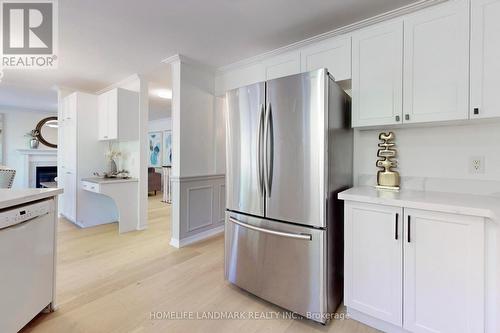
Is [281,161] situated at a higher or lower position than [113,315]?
higher

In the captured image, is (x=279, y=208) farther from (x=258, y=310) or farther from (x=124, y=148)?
(x=124, y=148)

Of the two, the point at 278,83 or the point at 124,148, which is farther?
the point at 124,148

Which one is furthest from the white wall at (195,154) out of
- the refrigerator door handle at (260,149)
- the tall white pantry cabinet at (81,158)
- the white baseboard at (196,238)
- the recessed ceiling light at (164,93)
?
the tall white pantry cabinet at (81,158)

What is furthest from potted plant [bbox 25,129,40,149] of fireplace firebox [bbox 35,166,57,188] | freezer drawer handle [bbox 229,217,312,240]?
freezer drawer handle [bbox 229,217,312,240]

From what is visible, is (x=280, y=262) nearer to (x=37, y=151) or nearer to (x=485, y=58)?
(x=485, y=58)

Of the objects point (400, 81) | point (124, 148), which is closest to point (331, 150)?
point (400, 81)

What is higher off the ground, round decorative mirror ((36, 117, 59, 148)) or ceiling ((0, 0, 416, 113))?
ceiling ((0, 0, 416, 113))

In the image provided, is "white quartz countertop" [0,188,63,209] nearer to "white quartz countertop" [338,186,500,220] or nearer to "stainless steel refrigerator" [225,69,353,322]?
"stainless steel refrigerator" [225,69,353,322]

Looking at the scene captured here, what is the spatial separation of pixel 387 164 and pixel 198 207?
2328 millimetres

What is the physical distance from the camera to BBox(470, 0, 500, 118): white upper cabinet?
59.1 inches

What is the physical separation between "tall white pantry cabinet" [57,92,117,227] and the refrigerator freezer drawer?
3.09 metres

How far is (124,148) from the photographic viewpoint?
4074 millimetres

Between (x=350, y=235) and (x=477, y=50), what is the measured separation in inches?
59.2

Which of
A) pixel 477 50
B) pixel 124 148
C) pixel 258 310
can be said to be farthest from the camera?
pixel 124 148
